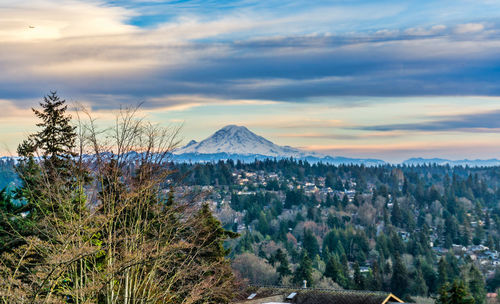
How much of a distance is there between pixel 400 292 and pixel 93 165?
50805 mm

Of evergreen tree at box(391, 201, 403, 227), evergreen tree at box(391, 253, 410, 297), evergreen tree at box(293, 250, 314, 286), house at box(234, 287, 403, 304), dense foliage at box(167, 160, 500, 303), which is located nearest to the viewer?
house at box(234, 287, 403, 304)

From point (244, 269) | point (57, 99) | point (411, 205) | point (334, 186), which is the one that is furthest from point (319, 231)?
point (57, 99)

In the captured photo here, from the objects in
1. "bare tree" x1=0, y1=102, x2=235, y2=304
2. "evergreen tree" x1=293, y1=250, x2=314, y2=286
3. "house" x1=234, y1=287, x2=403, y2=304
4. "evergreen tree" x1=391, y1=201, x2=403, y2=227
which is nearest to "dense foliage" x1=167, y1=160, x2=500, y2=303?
"evergreen tree" x1=293, y1=250, x2=314, y2=286

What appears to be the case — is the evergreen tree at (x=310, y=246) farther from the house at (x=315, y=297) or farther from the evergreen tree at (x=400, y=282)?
the house at (x=315, y=297)

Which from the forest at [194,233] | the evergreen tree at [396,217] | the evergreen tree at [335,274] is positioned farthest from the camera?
the evergreen tree at [396,217]

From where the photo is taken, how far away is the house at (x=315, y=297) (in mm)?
31672

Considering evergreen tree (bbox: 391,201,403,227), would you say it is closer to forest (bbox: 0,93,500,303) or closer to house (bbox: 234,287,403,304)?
forest (bbox: 0,93,500,303)

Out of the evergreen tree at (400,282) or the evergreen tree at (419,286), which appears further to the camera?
the evergreen tree at (400,282)

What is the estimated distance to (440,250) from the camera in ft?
366

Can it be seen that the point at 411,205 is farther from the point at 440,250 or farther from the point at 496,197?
the point at 440,250

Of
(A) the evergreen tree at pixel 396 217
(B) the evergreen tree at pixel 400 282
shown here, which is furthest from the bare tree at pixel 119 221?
(A) the evergreen tree at pixel 396 217

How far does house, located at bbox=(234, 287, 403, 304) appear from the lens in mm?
31672

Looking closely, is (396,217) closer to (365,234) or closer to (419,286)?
(365,234)

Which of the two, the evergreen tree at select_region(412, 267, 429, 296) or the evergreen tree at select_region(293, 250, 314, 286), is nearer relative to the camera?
the evergreen tree at select_region(293, 250, 314, 286)
